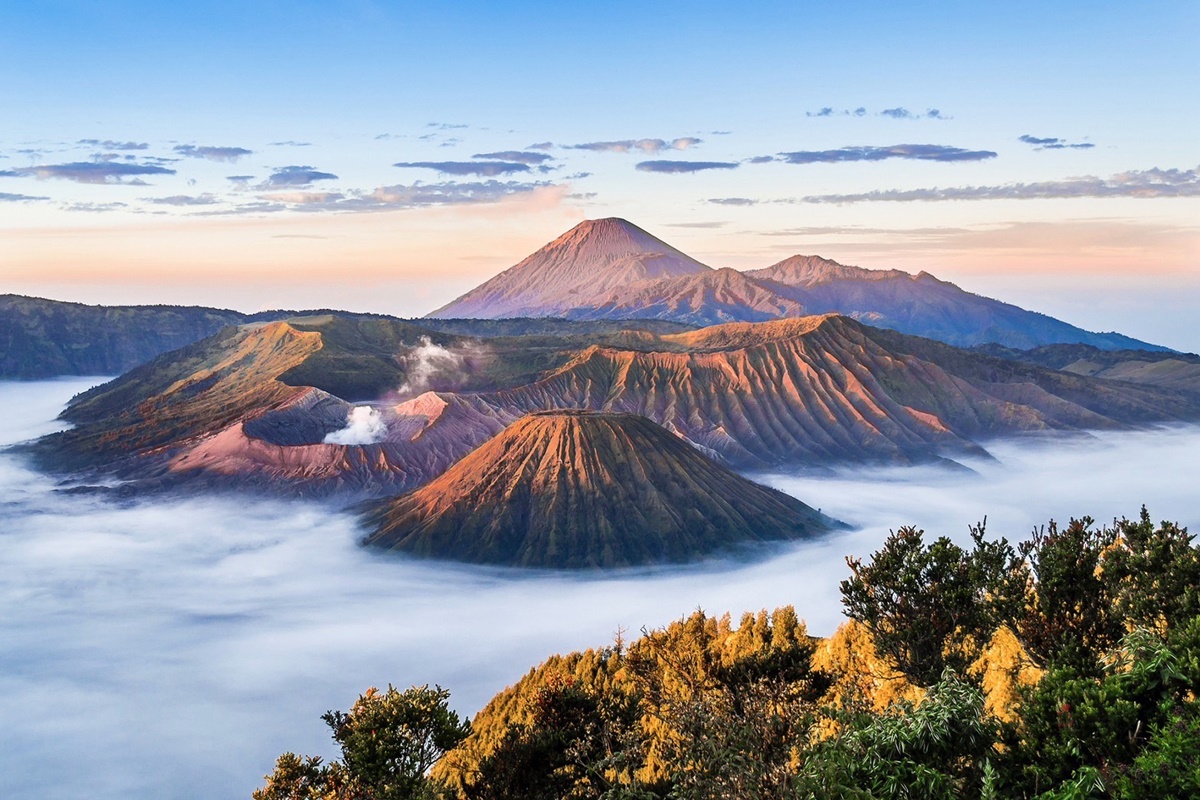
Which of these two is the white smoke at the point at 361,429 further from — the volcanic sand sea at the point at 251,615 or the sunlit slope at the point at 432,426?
the volcanic sand sea at the point at 251,615

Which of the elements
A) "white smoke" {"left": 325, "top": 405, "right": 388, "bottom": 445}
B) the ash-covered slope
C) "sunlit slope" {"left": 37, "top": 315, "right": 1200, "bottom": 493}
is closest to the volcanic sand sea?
the ash-covered slope

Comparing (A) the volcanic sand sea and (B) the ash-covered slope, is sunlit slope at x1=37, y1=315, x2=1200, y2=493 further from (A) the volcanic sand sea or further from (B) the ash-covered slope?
(B) the ash-covered slope

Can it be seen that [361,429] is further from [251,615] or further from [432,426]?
[251,615]

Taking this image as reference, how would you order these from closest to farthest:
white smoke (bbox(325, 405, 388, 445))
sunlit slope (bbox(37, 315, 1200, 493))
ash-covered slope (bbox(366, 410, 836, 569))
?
1. ash-covered slope (bbox(366, 410, 836, 569))
2. sunlit slope (bbox(37, 315, 1200, 493))
3. white smoke (bbox(325, 405, 388, 445))

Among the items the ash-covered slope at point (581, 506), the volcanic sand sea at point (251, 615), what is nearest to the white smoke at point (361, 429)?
the volcanic sand sea at point (251, 615)

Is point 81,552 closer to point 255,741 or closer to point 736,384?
point 255,741
